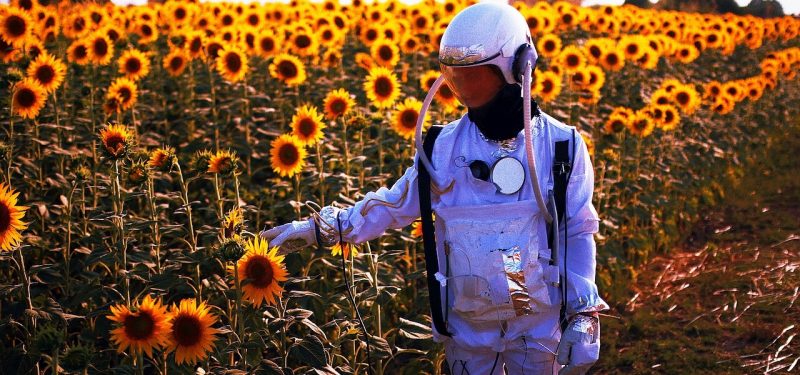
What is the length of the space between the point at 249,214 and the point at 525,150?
3.51m

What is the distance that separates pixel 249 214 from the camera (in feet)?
20.7

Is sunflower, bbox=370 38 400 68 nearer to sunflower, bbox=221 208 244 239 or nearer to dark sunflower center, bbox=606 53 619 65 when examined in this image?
dark sunflower center, bbox=606 53 619 65

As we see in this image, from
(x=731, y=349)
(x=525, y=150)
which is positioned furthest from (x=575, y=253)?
(x=731, y=349)

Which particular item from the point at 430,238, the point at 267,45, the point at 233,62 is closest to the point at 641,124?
the point at 233,62

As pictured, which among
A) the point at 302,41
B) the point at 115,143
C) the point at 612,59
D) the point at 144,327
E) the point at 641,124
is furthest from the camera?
the point at 612,59

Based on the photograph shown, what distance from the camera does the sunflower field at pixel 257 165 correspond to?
378 cm

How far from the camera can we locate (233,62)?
7.63 metres

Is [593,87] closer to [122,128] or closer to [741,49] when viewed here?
[122,128]

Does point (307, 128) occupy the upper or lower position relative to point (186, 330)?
upper

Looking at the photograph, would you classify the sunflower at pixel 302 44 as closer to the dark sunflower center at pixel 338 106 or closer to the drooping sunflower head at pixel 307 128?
the dark sunflower center at pixel 338 106

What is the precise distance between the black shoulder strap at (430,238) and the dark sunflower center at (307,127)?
2.16 metres

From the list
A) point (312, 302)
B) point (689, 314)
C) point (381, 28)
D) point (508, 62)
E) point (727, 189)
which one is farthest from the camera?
point (381, 28)

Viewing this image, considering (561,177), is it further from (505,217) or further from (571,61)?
(571,61)

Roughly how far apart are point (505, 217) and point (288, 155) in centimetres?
226
